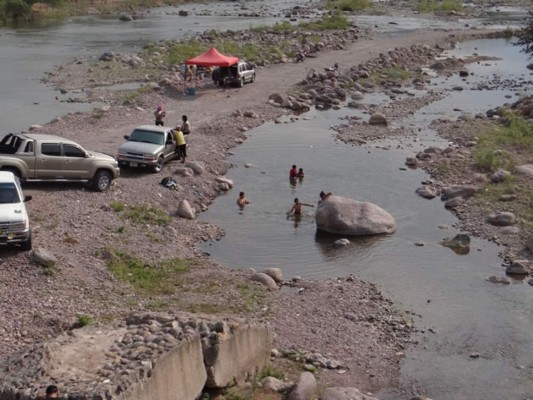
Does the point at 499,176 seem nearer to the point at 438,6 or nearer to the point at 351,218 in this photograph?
the point at 351,218

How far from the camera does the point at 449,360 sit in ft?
68.2

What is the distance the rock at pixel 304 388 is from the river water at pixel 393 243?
280 cm

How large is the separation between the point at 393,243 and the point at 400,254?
1019 mm

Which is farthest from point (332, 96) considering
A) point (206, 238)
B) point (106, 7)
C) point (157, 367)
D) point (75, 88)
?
point (106, 7)

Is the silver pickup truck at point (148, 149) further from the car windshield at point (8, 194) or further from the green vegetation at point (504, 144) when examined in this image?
the green vegetation at point (504, 144)

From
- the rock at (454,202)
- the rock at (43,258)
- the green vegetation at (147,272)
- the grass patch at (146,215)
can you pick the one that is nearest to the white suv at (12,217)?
the rock at (43,258)

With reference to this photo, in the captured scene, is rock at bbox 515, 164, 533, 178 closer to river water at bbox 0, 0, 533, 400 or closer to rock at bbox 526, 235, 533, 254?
river water at bbox 0, 0, 533, 400

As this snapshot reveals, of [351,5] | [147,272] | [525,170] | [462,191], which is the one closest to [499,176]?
[525,170]

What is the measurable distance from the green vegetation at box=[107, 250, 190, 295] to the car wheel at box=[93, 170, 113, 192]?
5.10m

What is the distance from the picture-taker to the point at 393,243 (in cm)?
2888

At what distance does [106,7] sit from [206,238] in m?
73.6

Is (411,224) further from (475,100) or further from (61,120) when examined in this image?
(475,100)

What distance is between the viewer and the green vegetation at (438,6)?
4141 inches


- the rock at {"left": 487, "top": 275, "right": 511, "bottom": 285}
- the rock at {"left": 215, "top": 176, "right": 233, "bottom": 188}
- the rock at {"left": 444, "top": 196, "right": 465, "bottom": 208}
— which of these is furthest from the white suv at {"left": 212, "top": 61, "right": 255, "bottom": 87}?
the rock at {"left": 487, "top": 275, "right": 511, "bottom": 285}
